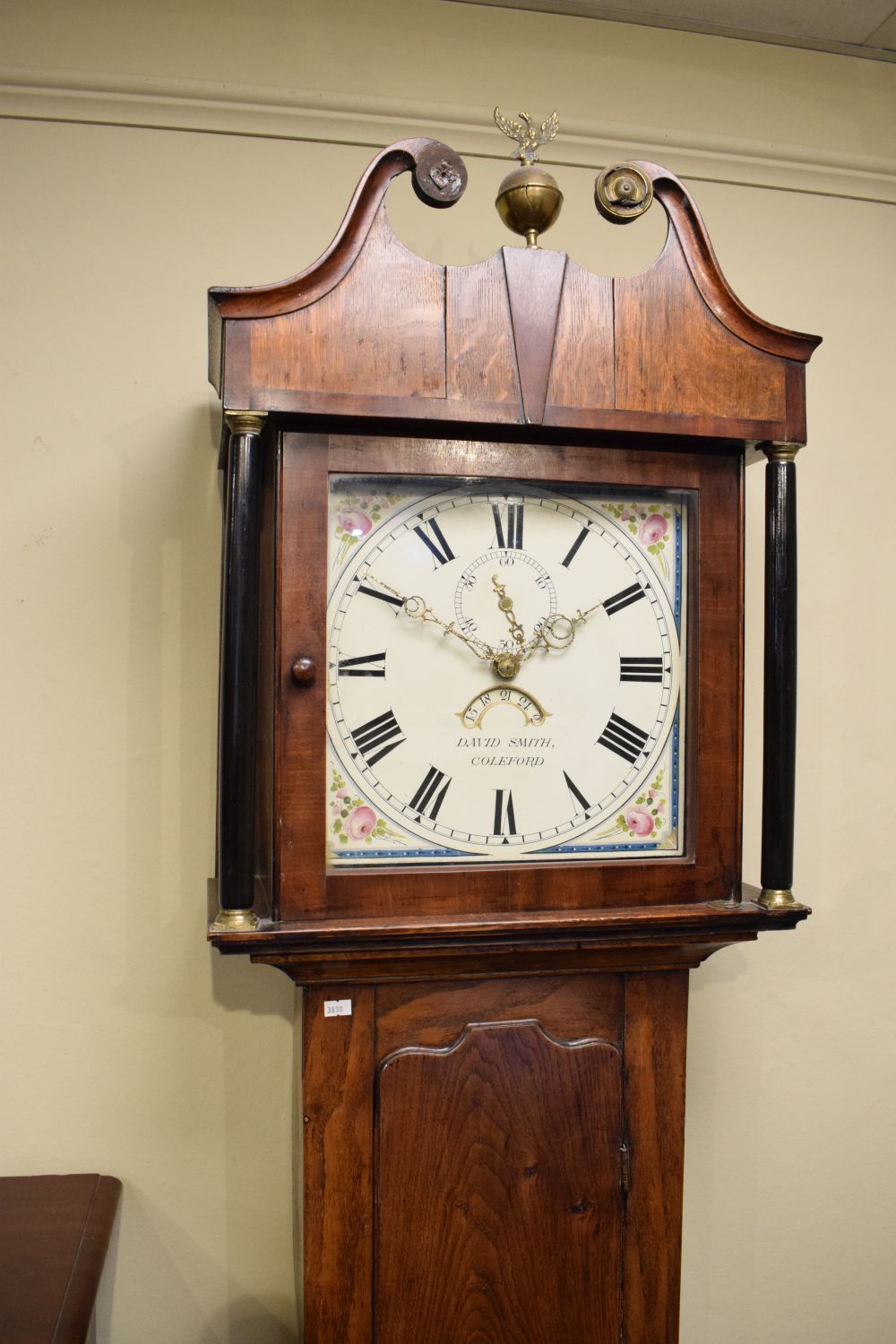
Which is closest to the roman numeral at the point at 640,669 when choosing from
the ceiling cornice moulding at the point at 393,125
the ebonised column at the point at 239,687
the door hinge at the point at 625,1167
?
the ebonised column at the point at 239,687

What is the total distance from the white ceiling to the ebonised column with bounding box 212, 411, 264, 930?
1023 millimetres

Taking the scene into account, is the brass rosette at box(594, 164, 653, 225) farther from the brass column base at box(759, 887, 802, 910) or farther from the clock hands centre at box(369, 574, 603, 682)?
the brass column base at box(759, 887, 802, 910)

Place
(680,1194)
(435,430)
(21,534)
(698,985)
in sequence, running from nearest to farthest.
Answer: (435,430), (680,1194), (21,534), (698,985)

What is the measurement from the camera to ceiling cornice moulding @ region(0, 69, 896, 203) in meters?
1.49

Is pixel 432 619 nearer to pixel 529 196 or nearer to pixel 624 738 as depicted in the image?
pixel 624 738

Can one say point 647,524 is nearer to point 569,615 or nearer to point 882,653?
point 569,615

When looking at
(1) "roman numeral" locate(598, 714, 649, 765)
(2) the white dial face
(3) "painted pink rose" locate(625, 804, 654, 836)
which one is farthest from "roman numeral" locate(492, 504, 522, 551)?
(3) "painted pink rose" locate(625, 804, 654, 836)

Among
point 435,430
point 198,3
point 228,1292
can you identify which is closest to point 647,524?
point 435,430

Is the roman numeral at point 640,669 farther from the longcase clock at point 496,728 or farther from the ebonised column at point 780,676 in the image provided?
the ebonised column at point 780,676

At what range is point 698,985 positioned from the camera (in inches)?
66.4

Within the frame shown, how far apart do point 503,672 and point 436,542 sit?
0.57 feet

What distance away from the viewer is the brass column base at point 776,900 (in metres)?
1.23

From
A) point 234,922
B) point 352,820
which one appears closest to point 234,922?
point 234,922

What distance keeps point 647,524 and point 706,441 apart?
12 centimetres
